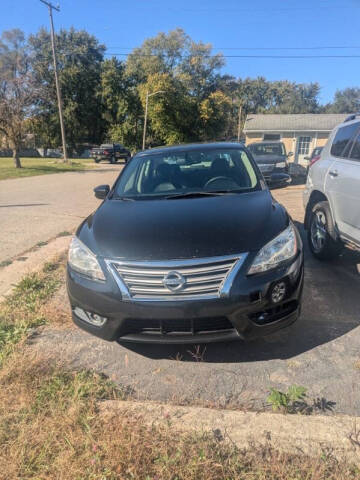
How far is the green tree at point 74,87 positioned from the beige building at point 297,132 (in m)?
21.7

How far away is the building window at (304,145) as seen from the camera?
26953 mm

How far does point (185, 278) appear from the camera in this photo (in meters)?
2.13

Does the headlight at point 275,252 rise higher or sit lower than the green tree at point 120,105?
lower

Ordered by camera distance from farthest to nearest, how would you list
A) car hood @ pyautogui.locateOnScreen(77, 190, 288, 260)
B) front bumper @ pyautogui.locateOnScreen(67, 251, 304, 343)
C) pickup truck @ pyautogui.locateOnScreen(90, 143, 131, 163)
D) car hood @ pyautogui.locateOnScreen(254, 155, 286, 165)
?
1. pickup truck @ pyautogui.locateOnScreen(90, 143, 131, 163)
2. car hood @ pyautogui.locateOnScreen(254, 155, 286, 165)
3. car hood @ pyautogui.locateOnScreen(77, 190, 288, 260)
4. front bumper @ pyautogui.locateOnScreen(67, 251, 304, 343)

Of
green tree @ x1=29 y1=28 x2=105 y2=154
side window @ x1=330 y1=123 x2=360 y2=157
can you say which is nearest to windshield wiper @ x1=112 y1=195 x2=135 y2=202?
side window @ x1=330 y1=123 x2=360 y2=157

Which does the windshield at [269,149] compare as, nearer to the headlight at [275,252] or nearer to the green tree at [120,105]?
the headlight at [275,252]

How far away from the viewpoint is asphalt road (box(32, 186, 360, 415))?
220cm

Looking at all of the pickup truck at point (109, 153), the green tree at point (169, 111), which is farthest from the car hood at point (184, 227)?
the green tree at point (169, 111)

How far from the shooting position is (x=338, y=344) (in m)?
2.70

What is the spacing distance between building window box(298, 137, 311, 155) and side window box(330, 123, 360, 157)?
24860 millimetres

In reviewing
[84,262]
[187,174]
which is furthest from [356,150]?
[84,262]

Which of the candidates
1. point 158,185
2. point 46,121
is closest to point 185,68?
point 46,121

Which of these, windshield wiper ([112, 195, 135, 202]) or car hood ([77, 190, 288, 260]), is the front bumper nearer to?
car hood ([77, 190, 288, 260])

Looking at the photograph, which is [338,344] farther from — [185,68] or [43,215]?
[185,68]
